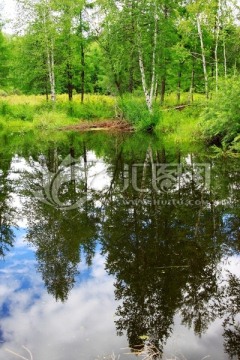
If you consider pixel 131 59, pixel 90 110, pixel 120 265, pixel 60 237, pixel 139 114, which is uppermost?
pixel 131 59

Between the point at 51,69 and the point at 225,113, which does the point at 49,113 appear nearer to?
the point at 51,69

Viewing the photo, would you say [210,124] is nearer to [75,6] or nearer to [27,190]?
[27,190]

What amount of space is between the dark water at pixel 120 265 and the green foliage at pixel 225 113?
391cm

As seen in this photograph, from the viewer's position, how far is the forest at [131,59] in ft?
73.0

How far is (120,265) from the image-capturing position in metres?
5.50

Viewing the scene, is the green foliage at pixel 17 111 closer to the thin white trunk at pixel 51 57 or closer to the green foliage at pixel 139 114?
the thin white trunk at pixel 51 57

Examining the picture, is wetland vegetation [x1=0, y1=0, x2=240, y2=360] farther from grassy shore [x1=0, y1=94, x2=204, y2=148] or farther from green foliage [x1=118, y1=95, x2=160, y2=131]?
green foliage [x1=118, y1=95, x2=160, y2=131]

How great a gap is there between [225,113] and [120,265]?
11.0 meters

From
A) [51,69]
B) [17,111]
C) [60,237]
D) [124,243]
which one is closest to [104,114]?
[51,69]

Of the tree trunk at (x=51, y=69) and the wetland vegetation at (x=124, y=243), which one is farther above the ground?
the tree trunk at (x=51, y=69)

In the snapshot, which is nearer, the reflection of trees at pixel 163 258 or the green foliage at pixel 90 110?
the reflection of trees at pixel 163 258

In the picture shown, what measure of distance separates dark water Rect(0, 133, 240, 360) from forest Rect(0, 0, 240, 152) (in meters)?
6.92

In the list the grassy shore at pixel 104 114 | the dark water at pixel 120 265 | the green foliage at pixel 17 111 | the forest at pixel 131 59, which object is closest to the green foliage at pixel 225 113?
the forest at pixel 131 59

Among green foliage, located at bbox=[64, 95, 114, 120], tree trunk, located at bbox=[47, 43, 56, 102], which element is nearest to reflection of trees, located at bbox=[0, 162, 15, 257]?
tree trunk, located at bbox=[47, 43, 56, 102]
